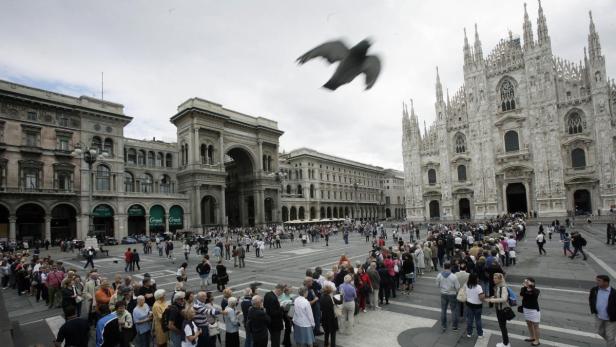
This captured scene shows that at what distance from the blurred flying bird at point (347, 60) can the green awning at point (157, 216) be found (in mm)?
42994

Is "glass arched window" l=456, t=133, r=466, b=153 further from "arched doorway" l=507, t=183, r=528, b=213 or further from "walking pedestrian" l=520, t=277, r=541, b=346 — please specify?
"walking pedestrian" l=520, t=277, r=541, b=346

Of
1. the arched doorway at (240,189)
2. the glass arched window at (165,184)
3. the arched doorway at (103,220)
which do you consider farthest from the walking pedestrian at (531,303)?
the glass arched window at (165,184)

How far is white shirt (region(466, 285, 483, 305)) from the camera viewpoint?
6.44 meters

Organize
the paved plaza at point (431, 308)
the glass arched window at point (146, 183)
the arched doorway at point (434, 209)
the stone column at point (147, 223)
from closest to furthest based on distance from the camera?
1. the paved plaza at point (431, 308)
2. the stone column at point (147, 223)
3. the glass arched window at point (146, 183)
4. the arched doorway at point (434, 209)

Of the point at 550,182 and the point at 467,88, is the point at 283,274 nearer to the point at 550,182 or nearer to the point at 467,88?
the point at 550,182

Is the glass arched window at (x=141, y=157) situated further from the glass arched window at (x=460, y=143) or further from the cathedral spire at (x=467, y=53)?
the cathedral spire at (x=467, y=53)

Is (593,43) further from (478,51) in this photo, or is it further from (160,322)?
(160,322)

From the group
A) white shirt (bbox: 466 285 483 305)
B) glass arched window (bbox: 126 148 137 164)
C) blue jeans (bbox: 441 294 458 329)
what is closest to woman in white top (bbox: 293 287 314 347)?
blue jeans (bbox: 441 294 458 329)

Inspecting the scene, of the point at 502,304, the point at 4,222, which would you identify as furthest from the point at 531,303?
the point at 4,222

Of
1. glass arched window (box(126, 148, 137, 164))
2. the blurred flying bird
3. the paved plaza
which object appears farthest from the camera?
glass arched window (box(126, 148, 137, 164))

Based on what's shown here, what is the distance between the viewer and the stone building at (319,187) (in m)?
65.4

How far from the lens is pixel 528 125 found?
1645 inches

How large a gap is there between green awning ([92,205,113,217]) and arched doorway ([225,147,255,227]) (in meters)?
19.3

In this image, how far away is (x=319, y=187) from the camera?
6894 cm
